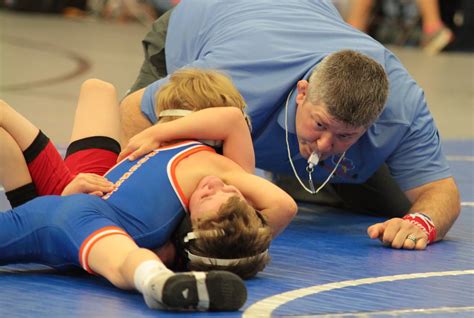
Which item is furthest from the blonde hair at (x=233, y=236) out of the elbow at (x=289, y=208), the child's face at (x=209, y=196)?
the elbow at (x=289, y=208)

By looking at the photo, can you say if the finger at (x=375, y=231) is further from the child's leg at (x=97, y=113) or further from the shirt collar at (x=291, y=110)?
the child's leg at (x=97, y=113)

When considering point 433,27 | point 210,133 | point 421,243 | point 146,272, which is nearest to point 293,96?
point 210,133

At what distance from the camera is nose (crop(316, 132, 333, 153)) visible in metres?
4.04

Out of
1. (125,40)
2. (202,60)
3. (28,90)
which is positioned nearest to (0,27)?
(125,40)

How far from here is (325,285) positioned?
3.64 metres

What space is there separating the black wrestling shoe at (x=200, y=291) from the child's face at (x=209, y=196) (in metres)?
0.34

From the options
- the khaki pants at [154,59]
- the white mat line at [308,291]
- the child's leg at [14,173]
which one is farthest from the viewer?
the khaki pants at [154,59]

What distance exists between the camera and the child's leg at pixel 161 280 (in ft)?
10.0

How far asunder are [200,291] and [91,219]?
0.52 m

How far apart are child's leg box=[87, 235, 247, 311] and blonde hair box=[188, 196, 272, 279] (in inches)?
8.4

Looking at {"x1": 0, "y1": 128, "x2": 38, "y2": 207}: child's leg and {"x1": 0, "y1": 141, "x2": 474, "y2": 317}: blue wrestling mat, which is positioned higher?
{"x1": 0, "y1": 128, "x2": 38, "y2": 207}: child's leg

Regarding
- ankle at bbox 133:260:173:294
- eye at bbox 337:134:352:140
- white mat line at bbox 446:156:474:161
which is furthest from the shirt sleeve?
white mat line at bbox 446:156:474:161

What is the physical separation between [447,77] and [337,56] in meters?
6.84

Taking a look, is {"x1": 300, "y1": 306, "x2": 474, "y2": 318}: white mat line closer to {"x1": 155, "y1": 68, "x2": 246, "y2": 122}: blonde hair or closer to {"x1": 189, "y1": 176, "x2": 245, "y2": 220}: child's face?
{"x1": 189, "y1": 176, "x2": 245, "y2": 220}: child's face
